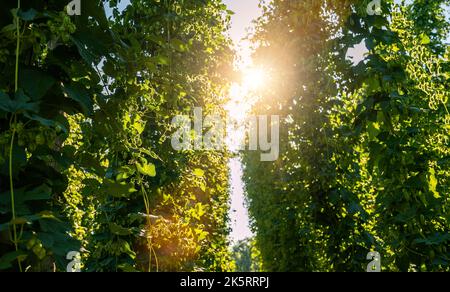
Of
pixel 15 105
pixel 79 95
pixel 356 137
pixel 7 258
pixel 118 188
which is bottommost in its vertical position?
pixel 7 258

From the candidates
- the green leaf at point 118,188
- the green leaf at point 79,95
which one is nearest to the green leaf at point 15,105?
the green leaf at point 79,95

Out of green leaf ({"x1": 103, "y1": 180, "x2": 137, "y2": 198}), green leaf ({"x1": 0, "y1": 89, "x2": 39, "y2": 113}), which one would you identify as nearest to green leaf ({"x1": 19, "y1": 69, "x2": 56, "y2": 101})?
green leaf ({"x1": 0, "y1": 89, "x2": 39, "y2": 113})

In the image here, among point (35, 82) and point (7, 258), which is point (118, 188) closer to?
point (35, 82)

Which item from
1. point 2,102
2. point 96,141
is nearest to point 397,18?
point 96,141

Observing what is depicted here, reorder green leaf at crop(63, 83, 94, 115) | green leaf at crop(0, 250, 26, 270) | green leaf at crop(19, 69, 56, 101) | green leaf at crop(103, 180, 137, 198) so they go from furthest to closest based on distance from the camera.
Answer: green leaf at crop(103, 180, 137, 198), green leaf at crop(63, 83, 94, 115), green leaf at crop(19, 69, 56, 101), green leaf at crop(0, 250, 26, 270)

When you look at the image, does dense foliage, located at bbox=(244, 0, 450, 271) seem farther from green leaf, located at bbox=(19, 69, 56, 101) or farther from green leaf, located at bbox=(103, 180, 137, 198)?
green leaf, located at bbox=(19, 69, 56, 101)

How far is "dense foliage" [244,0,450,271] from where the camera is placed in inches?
163

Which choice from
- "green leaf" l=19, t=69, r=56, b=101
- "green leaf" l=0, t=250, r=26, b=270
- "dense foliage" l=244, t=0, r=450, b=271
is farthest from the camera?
"dense foliage" l=244, t=0, r=450, b=271

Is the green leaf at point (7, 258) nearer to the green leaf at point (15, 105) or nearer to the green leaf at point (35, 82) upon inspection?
the green leaf at point (15, 105)

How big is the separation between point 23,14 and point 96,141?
1034mm

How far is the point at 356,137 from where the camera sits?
5.45m

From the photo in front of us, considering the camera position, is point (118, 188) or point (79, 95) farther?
point (118, 188)

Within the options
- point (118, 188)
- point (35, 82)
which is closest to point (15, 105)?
point (35, 82)
